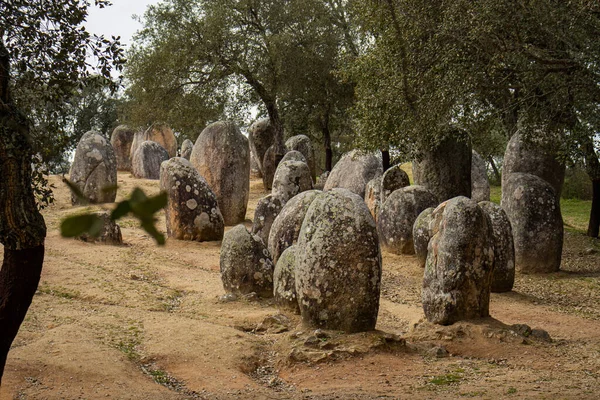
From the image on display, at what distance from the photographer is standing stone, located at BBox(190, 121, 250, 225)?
18875mm

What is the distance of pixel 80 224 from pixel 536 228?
42.7ft

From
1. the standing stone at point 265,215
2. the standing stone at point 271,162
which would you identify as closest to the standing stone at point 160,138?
the standing stone at point 271,162

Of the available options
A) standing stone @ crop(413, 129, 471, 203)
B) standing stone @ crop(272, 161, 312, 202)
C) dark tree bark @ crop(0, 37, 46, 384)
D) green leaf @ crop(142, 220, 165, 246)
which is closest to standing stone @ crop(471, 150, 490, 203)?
standing stone @ crop(413, 129, 471, 203)

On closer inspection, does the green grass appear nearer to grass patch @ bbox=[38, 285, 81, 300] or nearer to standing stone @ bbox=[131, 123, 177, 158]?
grass patch @ bbox=[38, 285, 81, 300]

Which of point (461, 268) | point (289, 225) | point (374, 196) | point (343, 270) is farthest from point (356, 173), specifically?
point (343, 270)

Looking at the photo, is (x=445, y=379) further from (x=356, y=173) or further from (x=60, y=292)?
(x=356, y=173)

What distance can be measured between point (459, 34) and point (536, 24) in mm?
1222

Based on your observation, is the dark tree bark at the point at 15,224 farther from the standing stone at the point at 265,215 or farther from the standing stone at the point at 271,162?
the standing stone at the point at 271,162

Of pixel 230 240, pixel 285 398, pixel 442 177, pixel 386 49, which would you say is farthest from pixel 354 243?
pixel 442 177

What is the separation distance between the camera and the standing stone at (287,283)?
9.59 metres

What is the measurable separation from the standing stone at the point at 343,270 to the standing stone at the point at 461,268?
3.48 ft

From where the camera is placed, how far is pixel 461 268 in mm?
8867

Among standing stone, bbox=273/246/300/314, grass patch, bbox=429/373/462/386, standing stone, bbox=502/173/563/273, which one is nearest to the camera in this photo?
grass patch, bbox=429/373/462/386

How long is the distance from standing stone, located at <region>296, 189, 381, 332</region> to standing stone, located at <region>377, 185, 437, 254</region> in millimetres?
6589
